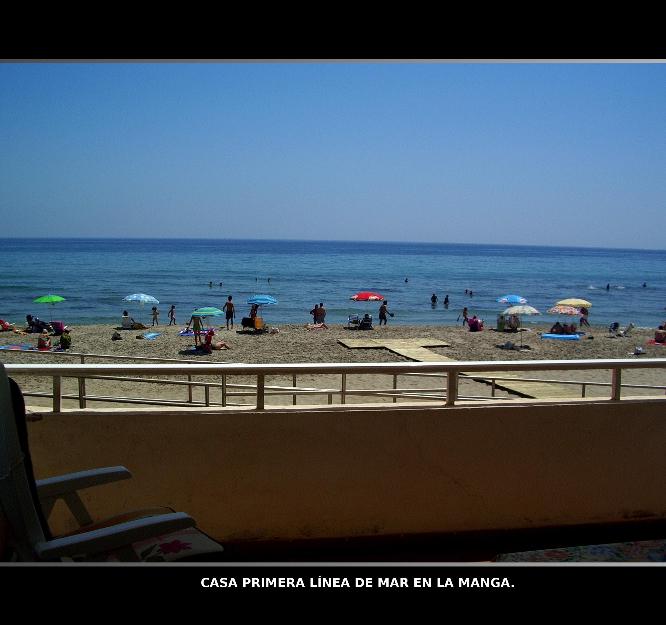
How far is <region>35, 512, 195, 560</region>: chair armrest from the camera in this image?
53.7 inches

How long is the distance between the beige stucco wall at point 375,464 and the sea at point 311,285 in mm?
19729

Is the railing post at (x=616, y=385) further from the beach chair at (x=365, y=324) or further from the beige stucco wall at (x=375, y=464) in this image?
the beach chair at (x=365, y=324)

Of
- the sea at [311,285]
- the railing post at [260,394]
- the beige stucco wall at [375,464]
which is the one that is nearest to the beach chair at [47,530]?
the beige stucco wall at [375,464]

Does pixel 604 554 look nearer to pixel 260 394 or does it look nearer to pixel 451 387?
pixel 451 387

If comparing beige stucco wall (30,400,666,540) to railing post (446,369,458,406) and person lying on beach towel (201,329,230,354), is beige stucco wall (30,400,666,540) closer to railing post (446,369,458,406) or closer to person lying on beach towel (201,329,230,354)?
railing post (446,369,458,406)

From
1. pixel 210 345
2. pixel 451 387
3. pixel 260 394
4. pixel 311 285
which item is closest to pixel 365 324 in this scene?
pixel 210 345

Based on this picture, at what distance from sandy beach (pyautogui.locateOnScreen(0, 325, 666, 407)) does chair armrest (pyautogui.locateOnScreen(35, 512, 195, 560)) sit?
11.3 meters

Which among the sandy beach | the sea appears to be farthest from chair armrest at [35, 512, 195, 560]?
the sea

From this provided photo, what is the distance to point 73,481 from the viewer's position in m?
1.74

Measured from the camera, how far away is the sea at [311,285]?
2584 cm

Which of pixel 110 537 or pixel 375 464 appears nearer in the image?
pixel 110 537

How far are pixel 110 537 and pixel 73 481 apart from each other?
1.18 feet
